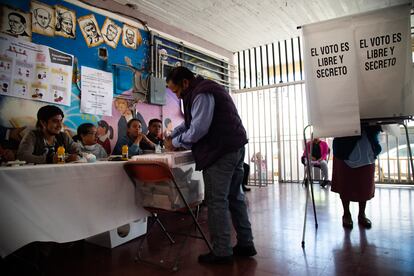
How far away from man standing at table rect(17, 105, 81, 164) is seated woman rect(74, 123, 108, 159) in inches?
7.7

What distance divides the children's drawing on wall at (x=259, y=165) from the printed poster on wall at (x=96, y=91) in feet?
11.6

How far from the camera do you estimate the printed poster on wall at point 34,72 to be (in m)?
2.55

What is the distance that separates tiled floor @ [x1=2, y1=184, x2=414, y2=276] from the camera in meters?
1.74

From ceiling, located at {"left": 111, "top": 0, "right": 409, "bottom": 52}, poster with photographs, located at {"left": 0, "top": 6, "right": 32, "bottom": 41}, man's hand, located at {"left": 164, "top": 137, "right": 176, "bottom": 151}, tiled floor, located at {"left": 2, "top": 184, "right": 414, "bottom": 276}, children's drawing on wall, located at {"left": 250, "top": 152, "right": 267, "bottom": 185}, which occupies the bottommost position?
tiled floor, located at {"left": 2, "top": 184, "right": 414, "bottom": 276}

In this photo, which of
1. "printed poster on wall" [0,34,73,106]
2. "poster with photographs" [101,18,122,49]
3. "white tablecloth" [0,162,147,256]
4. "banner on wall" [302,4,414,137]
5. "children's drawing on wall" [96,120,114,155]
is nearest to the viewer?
"white tablecloth" [0,162,147,256]

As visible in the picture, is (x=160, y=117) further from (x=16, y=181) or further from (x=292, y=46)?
(x=292, y=46)

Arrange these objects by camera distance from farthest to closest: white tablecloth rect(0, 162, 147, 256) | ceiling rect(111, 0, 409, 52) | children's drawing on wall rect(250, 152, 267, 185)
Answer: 1. children's drawing on wall rect(250, 152, 267, 185)
2. ceiling rect(111, 0, 409, 52)
3. white tablecloth rect(0, 162, 147, 256)

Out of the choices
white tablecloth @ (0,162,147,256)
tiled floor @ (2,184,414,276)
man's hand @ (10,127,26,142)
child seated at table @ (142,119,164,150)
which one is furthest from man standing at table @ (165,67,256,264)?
child seated at table @ (142,119,164,150)

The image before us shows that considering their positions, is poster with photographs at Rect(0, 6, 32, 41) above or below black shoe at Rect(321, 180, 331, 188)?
above

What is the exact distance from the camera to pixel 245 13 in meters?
4.28

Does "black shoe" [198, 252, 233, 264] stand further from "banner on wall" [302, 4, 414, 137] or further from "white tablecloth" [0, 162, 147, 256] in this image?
"banner on wall" [302, 4, 414, 137]

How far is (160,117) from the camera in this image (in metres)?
4.22

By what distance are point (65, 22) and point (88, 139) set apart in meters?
1.34

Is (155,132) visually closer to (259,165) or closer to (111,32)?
(111,32)
